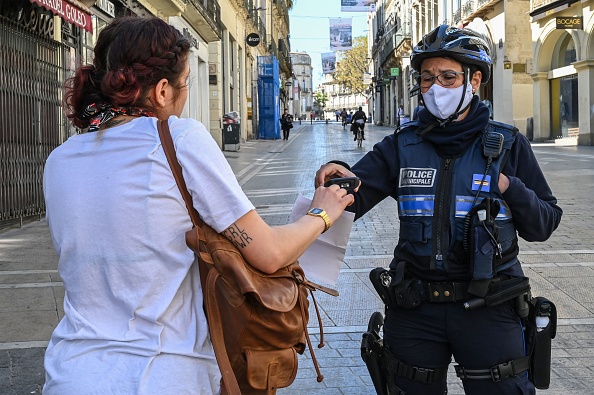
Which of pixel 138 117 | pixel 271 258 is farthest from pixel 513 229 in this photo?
pixel 138 117

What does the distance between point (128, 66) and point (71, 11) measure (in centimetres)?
1038

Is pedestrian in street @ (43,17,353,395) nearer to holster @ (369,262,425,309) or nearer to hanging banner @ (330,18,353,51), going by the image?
holster @ (369,262,425,309)

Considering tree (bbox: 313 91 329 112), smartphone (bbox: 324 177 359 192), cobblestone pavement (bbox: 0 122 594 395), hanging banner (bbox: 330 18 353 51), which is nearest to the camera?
smartphone (bbox: 324 177 359 192)

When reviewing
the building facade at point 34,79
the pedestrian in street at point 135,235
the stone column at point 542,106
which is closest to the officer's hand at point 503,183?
the pedestrian in street at point 135,235

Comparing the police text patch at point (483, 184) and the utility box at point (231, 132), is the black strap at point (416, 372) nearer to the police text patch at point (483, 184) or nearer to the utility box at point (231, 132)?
the police text patch at point (483, 184)

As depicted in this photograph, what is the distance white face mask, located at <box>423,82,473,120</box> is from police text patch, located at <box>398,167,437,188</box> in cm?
20

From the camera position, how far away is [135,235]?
72.3 inches

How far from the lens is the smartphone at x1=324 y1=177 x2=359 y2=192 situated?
256 cm

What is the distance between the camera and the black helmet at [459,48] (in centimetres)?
273

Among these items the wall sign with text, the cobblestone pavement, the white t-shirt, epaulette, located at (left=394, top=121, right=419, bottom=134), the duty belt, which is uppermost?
the wall sign with text

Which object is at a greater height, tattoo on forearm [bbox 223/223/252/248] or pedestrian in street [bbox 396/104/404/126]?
pedestrian in street [bbox 396/104/404/126]

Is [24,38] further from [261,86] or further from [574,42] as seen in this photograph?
[261,86]

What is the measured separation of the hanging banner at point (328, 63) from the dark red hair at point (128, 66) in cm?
7921

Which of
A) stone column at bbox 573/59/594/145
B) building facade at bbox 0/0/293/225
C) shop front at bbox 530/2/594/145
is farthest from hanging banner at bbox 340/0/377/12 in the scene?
building facade at bbox 0/0/293/225
